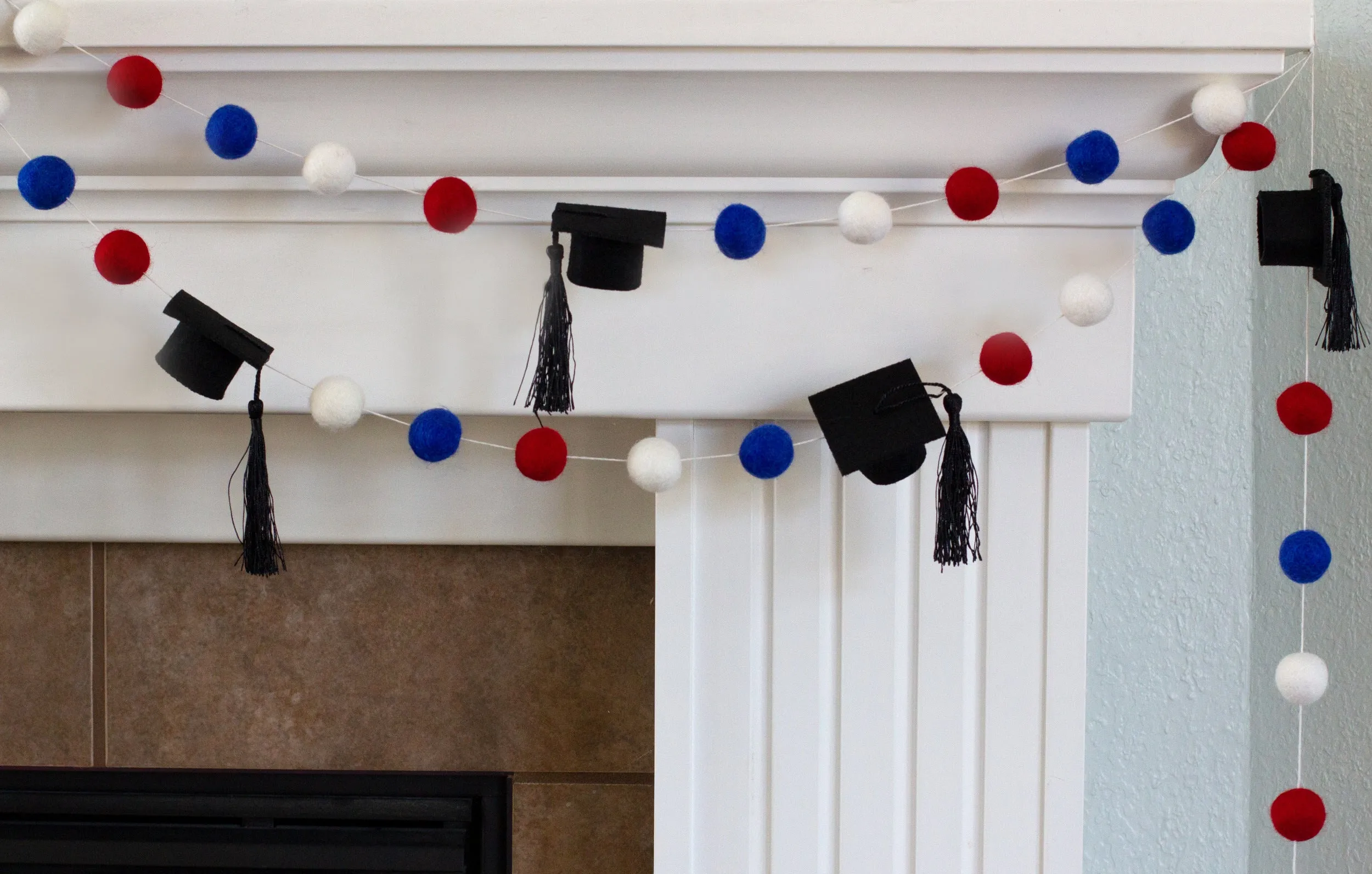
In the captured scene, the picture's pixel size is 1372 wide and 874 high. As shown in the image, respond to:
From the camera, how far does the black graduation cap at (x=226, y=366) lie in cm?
57

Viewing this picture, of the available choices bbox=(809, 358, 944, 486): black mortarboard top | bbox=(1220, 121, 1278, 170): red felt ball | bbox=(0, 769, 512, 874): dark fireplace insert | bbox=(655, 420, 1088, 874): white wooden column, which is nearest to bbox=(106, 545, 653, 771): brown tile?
bbox=(0, 769, 512, 874): dark fireplace insert

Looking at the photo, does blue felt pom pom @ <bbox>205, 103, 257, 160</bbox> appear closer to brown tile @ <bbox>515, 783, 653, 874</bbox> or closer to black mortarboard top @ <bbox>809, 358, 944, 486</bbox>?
black mortarboard top @ <bbox>809, 358, 944, 486</bbox>

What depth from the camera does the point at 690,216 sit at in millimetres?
593

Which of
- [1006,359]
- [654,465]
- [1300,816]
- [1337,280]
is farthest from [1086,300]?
[1300,816]

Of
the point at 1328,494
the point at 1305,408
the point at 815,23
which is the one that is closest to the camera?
the point at 815,23

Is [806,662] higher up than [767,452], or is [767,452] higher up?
[767,452]

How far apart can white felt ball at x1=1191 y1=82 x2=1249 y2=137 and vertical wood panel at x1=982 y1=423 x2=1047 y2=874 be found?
0.19 meters

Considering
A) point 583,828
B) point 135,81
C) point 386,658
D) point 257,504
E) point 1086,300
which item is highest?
point 135,81

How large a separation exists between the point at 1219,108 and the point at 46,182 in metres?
0.64

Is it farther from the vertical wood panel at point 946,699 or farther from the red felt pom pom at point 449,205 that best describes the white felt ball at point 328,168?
the vertical wood panel at point 946,699

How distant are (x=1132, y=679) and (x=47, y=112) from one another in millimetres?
891

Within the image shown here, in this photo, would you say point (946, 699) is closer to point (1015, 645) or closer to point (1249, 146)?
point (1015, 645)

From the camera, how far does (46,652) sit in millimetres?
852

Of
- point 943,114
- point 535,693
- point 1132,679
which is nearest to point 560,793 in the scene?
point 535,693
